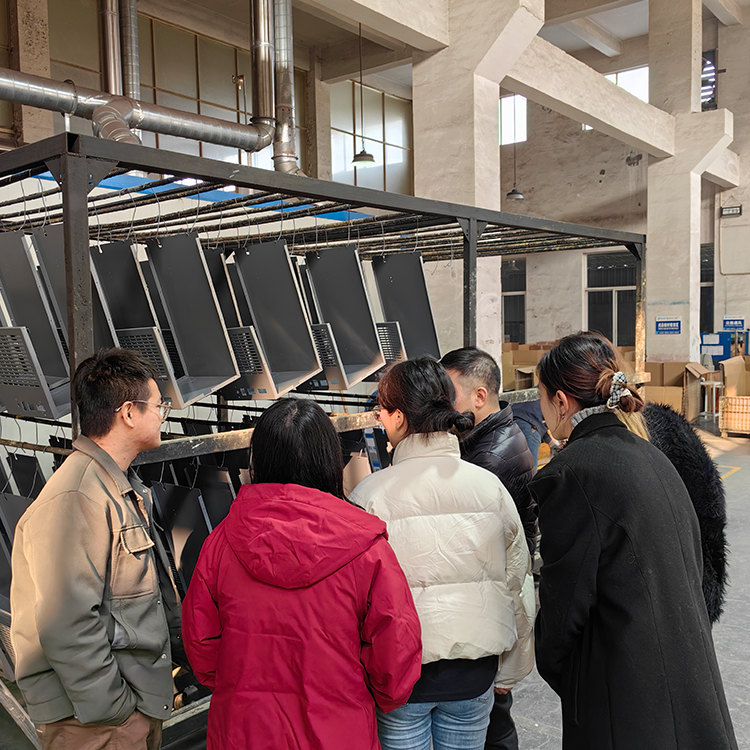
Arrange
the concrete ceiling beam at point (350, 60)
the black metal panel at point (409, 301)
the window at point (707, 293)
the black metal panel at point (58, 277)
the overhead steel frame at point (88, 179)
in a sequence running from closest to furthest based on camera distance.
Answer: the overhead steel frame at point (88, 179), the black metal panel at point (58, 277), the black metal panel at point (409, 301), the concrete ceiling beam at point (350, 60), the window at point (707, 293)

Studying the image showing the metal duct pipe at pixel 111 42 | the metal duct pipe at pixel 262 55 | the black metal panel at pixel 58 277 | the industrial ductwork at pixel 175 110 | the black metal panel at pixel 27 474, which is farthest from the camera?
the metal duct pipe at pixel 111 42

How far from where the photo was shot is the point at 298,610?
55.2 inches

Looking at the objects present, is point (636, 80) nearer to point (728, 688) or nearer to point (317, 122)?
point (317, 122)

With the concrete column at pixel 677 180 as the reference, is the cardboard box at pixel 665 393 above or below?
below

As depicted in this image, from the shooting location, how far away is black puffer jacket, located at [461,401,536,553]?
2488mm

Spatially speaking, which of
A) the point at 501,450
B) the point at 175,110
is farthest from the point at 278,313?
the point at 175,110

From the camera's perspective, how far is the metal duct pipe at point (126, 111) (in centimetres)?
629

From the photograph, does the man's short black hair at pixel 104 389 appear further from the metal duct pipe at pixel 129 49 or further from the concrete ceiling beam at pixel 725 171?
the concrete ceiling beam at pixel 725 171

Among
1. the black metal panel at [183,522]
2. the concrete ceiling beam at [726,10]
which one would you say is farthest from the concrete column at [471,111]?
the concrete ceiling beam at [726,10]

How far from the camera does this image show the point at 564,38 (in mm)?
13562

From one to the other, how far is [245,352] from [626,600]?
78.6 inches

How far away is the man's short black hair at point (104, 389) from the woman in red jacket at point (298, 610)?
563 millimetres

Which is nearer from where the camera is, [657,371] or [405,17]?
[405,17]

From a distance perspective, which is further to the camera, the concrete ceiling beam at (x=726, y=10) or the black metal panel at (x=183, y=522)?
the concrete ceiling beam at (x=726, y=10)
